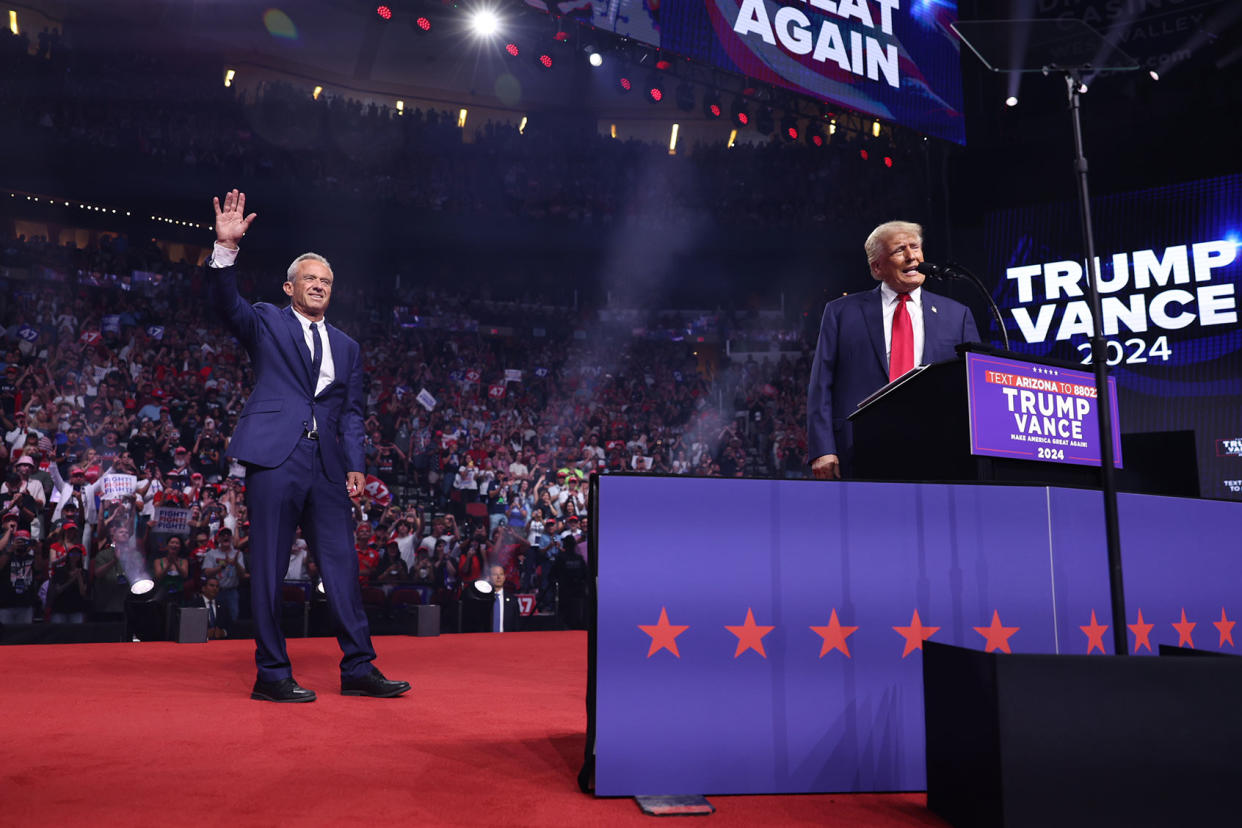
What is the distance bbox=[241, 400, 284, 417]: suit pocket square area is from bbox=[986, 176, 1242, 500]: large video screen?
300 inches

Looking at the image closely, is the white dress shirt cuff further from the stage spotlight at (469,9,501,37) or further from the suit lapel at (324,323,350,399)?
the stage spotlight at (469,9,501,37)

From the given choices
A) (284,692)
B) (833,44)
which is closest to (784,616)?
(284,692)

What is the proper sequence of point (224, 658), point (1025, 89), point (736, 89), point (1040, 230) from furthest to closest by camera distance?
1. point (736, 89)
2. point (1025, 89)
3. point (1040, 230)
4. point (224, 658)

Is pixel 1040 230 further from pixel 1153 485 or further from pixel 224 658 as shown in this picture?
pixel 224 658

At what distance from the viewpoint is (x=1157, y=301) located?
343 inches

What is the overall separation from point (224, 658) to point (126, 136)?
12.3 meters

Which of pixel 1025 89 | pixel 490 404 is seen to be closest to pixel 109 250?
pixel 490 404

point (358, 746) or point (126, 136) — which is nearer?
point (358, 746)

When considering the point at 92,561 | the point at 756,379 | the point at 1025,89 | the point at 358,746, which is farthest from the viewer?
the point at 756,379

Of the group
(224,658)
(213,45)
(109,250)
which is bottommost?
(224,658)

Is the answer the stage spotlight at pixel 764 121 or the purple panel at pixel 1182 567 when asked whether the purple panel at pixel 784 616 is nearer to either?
the purple panel at pixel 1182 567

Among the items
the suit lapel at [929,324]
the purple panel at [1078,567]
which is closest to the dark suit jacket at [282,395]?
the suit lapel at [929,324]

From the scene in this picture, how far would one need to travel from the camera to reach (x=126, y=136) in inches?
548

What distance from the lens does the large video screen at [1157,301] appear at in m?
8.35
